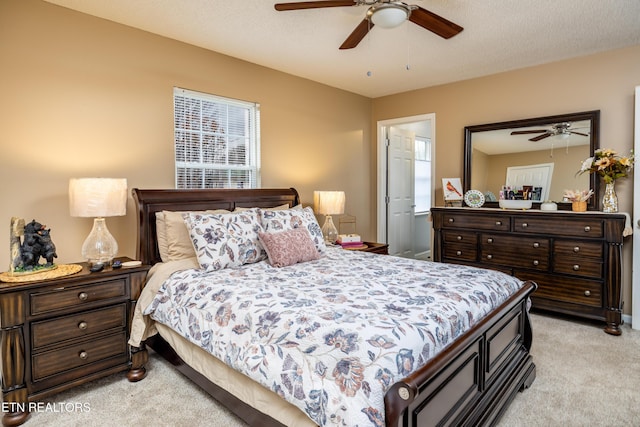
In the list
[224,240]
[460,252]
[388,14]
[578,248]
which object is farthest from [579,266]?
[224,240]

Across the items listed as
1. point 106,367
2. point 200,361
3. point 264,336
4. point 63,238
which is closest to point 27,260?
point 63,238

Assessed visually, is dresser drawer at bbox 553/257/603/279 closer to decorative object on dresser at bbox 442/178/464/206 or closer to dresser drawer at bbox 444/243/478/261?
dresser drawer at bbox 444/243/478/261

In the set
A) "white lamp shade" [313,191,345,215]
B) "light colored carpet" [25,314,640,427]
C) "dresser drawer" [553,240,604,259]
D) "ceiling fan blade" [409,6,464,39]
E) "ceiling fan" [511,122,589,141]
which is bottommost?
"light colored carpet" [25,314,640,427]

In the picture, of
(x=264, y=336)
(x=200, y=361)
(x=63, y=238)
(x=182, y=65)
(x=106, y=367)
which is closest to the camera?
(x=264, y=336)

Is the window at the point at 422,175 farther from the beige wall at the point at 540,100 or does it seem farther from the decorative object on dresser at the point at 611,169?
the decorative object on dresser at the point at 611,169

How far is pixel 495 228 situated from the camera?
Result: 12.7 ft

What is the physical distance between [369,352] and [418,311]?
1.41 ft

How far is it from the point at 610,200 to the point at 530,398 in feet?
7.09

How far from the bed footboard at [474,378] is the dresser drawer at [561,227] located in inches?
53.1

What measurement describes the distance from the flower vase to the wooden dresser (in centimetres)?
21

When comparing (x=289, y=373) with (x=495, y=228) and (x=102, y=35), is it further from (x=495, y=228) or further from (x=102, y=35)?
(x=495, y=228)

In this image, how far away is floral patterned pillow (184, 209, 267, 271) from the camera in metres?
2.56

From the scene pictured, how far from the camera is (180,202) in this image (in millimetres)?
3080

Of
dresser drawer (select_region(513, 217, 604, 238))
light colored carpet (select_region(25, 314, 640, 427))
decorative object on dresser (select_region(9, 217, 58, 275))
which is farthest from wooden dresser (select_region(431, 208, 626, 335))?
decorative object on dresser (select_region(9, 217, 58, 275))
